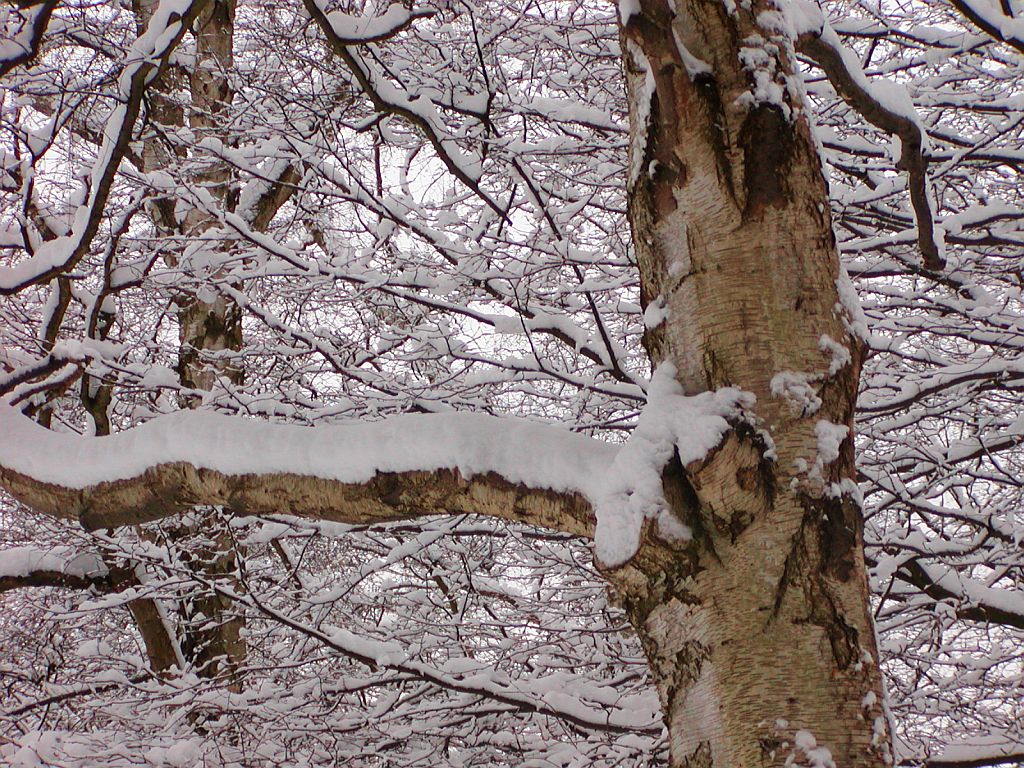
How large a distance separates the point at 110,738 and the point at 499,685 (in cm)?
228

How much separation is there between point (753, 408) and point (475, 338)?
2452 millimetres

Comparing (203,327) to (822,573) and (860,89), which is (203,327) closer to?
(860,89)

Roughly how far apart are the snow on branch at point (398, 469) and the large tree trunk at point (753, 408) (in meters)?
0.07

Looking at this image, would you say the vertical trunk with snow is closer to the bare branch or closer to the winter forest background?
the winter forest background

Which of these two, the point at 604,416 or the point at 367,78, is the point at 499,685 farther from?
the point at 367,78

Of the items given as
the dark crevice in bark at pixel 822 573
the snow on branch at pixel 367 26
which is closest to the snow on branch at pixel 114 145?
the snow on branch at pixel 367 26

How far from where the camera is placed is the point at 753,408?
5.61 feet

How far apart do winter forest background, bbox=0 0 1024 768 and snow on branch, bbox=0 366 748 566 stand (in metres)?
0.75

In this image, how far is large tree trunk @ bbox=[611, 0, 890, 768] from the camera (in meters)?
1.55

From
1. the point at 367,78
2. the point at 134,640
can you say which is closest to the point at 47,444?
the point at 367,78

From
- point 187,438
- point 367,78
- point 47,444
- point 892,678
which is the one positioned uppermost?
point 367,78

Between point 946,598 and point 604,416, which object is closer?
point 946,598

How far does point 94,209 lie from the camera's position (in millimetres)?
2623

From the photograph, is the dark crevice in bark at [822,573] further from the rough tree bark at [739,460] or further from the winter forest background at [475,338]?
the winter forest background at [475,338]
